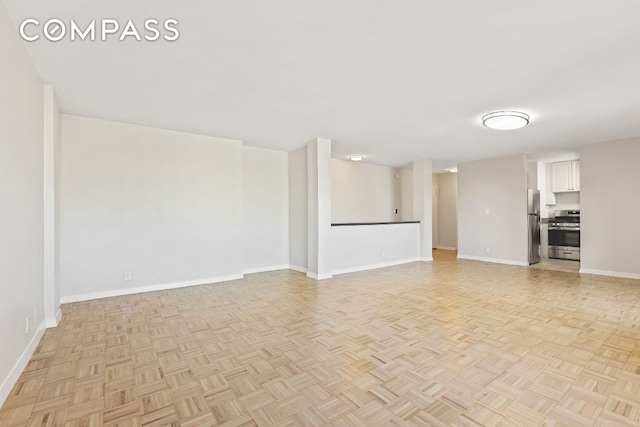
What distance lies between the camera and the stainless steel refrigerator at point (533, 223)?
6535 millimetres

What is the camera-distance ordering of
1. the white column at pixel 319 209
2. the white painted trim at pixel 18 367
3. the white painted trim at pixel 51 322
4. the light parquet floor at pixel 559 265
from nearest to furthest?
the white painted trim at pixel 18 367, the white painted trim at pixel 51 322, the white column at pixel 319 209, the light parquet floor at pixel 559 265

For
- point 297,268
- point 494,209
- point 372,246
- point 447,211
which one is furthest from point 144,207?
point 447,211

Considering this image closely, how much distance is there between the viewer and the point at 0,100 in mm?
1870

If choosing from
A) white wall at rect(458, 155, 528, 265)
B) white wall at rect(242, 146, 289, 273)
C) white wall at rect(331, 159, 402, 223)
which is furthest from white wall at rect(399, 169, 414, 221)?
white wall at rect(242, 146, 289, 273)

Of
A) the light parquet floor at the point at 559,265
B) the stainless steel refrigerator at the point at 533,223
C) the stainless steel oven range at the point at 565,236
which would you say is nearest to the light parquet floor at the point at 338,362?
the light parquet floor at the point at 559,265

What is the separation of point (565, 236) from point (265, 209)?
7.05 m

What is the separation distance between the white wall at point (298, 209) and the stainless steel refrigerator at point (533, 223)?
4.94m

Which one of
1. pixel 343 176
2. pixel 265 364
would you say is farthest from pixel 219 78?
pixel 343 176

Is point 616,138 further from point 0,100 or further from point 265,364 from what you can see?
point 0,100

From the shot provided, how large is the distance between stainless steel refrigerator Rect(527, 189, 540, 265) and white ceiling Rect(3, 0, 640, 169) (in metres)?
2.27

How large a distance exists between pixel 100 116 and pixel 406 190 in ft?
24.3

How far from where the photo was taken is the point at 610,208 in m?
5.30

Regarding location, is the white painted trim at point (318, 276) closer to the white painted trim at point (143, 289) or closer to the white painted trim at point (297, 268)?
the white painted trim at point (297, 268)

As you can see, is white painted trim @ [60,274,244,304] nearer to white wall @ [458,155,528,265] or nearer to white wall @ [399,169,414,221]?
white wall @ [399,169,414,221]
